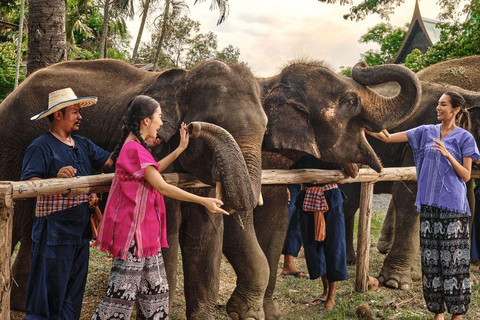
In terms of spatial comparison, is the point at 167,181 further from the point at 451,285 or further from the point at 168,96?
the point at 451,285

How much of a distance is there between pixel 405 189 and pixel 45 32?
15.5ft

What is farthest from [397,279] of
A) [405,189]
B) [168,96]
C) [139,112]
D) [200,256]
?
[139,112]

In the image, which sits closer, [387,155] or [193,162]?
[193,162]

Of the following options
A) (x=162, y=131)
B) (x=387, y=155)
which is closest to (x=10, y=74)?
(x=387, y=155)

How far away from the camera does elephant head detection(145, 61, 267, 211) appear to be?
3799 millimetres

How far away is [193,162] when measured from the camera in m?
4.41

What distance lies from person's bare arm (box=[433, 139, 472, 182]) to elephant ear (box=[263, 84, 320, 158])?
103 centimetres

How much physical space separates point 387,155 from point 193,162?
395 centimetres

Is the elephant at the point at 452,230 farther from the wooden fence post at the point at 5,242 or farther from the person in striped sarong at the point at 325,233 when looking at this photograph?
the wooden fence post at the point at 5,242

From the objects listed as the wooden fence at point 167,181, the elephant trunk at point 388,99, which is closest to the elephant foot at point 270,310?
the wooden fence at point 167,181

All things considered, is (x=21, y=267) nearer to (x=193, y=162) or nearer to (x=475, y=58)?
(x=193, y=162)

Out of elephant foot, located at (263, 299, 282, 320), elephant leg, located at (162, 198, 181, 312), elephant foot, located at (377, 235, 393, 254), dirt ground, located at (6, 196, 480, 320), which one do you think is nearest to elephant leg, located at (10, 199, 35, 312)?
dirt ground, located at (6, 196, 480, 320)

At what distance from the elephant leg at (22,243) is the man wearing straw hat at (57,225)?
43.1 inches

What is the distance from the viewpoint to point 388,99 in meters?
5.50
